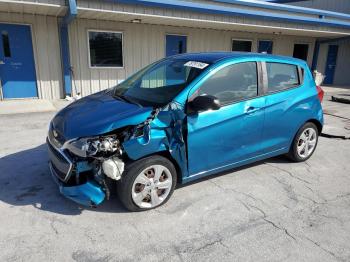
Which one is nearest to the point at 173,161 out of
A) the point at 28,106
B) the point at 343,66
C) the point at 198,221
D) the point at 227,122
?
the point at 198,221

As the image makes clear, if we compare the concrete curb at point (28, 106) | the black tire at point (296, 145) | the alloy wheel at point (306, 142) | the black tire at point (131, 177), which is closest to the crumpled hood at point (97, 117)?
the black tire at point (131, 177)

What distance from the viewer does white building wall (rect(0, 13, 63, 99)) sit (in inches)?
344

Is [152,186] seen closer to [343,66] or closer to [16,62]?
[16,62]

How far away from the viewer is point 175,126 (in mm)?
3246

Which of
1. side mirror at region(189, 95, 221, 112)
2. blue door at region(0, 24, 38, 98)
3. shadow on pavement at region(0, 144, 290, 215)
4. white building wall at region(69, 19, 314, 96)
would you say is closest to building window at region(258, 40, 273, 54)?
white building wall at region(69, 19, 314, 96)

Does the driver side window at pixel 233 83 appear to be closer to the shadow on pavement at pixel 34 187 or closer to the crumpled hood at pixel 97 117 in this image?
the crumpled hood at pixel 97 117

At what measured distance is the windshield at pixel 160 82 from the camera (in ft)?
11.5

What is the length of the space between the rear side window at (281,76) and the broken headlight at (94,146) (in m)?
2.25

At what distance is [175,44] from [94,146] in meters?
9.47

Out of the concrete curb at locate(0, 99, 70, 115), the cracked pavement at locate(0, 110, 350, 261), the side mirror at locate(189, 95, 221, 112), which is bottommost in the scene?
the cracked pavement at locate(0, 110, 350, 261)

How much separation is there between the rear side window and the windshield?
1035 millimetres

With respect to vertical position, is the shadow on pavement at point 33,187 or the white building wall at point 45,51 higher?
the white building wall at point 45,51

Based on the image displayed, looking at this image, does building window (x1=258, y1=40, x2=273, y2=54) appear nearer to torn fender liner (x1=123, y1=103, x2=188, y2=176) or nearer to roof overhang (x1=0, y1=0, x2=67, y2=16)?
roof overhang (x1=0, y1=0, x2=67, y2=16)

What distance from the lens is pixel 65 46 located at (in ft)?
30.8
